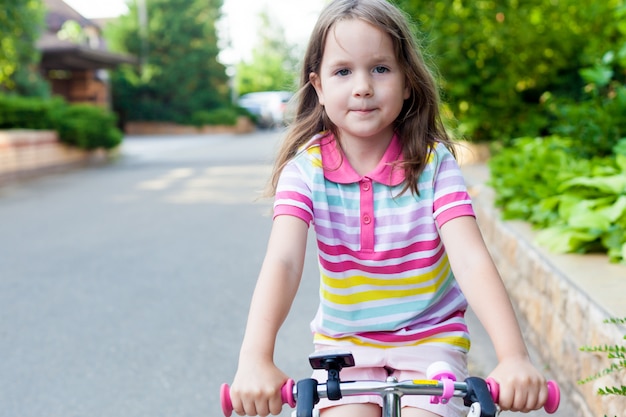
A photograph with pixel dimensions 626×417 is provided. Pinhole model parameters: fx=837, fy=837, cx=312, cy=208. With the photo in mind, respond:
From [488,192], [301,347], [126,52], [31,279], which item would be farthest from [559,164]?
[126,52]

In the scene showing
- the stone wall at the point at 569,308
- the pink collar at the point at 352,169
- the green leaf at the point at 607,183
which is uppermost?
the pink collar at the point at 352,169

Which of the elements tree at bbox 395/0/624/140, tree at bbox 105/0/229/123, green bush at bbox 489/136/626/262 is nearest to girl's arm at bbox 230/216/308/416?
green bush at bbox 489/136/626/262

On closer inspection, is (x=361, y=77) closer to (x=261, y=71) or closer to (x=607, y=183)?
(x=607, y=183)

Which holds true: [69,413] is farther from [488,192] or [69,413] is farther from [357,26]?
[488,192]

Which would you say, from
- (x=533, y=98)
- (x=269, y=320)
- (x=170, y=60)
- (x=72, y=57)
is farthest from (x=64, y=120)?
(x=170, y=60)

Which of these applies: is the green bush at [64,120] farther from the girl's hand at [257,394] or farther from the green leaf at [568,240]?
the girl's hand at [257,394]

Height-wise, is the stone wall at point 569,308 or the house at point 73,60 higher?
the house at point 73,60

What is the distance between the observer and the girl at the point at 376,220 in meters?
2.15

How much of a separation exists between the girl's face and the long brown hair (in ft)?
0.10

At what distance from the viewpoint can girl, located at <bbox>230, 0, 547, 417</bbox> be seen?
215 cm

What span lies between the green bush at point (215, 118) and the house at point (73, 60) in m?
4.00

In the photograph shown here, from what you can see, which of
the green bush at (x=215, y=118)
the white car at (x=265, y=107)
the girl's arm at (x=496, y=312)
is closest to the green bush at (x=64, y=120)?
the girl's arm at (x=496, y=312)

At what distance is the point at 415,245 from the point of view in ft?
7.29

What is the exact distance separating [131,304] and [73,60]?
23553mm
